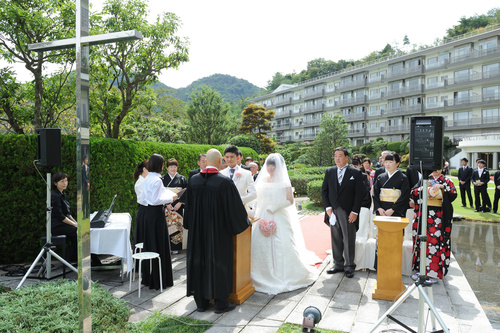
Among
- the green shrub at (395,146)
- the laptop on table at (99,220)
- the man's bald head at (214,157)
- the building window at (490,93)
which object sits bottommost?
the laptop on table at (99,220)

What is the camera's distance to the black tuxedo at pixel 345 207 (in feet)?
20.5

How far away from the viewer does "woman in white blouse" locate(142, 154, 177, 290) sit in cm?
564

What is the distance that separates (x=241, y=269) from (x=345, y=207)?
2.31m

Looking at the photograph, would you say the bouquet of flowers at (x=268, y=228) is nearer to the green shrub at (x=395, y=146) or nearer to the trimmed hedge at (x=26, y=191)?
the trimmed hedge at (x=26, y=191)

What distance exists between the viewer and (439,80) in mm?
43875

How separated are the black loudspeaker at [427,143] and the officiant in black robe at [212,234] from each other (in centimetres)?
241

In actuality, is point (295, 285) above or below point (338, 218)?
below

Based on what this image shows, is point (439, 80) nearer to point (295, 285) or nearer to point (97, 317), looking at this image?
point (295, 285)

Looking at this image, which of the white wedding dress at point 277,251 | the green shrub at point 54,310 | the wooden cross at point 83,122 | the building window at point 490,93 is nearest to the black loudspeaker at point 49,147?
the green shrub at point 54,310

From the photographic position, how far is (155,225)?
5.75m

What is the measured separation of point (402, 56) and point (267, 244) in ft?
161

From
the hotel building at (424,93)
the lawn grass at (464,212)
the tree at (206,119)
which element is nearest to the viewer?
the lawn grass at (464,212)

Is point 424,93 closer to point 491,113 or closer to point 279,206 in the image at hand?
point 491,113

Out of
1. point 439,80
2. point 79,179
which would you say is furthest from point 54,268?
point 439,80
